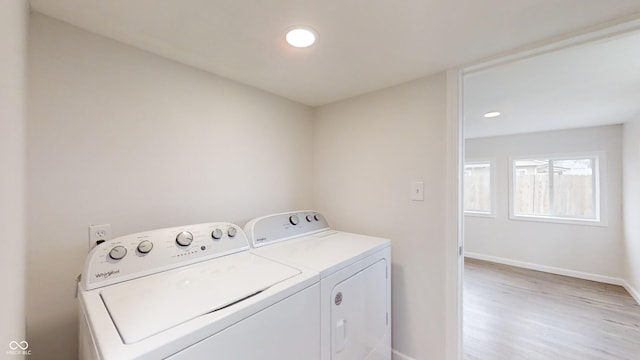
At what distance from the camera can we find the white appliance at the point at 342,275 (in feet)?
3.76

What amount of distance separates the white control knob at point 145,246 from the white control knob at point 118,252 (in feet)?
0.18

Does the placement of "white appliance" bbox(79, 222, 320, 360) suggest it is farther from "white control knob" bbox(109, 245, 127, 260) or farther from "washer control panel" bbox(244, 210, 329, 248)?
"washer control panel" bbox(244, 210, 329, 248)

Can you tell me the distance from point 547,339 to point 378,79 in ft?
8.32

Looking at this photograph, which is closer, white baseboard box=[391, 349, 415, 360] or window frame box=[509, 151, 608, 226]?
white baseboard box=[391, 349, 415, 360]

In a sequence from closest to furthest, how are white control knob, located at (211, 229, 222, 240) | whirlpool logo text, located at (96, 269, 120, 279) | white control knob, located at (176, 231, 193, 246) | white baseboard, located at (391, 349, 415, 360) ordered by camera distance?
whirlpool logo text, located at (96, 269, 120, 279) → white control knob, located at (176, 231, 193, 246) → white control knob, located at (211, 229, 222, 240) → white baseboard, located at (391, 349, 415, 360)

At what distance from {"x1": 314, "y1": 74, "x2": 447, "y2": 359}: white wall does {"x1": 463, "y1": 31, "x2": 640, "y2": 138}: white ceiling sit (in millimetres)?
440

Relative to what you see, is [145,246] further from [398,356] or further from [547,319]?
[547,319]

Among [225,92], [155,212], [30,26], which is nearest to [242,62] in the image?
[225,92]

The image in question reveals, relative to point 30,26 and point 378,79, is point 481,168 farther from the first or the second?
point 30,26

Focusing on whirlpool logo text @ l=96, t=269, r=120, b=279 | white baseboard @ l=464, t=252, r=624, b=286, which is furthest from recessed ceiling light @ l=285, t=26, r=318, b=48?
white baseboard @ l=464, t=252, r=624, b=286

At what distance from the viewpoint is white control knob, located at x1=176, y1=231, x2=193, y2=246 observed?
46.1 inches

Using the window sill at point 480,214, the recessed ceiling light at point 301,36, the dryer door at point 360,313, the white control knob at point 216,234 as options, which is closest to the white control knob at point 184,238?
the white control knob at point 216,234

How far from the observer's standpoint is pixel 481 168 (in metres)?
4.38

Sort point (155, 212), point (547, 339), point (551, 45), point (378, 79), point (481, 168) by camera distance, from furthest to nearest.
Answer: point (481, 168) < point (547, 339) < point (378, 79) < point (155, 212) < point (551, 45)
